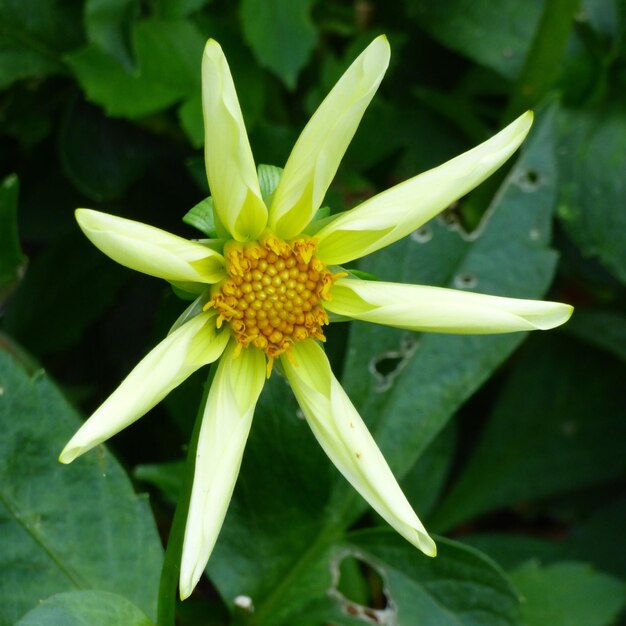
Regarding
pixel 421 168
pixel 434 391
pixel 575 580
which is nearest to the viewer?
pixel 434 391

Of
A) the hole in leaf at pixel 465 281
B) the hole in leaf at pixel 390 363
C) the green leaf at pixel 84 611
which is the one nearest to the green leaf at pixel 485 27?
the hole in leaf at pixel 465 281

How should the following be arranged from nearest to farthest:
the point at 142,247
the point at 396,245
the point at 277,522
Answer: the point at 142,247 → the point at 277,522 → the point at 396,245

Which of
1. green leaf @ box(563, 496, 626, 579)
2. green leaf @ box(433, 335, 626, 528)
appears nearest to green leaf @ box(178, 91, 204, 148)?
green leaf @ box(433, 335, 626, 528)

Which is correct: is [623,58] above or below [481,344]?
above

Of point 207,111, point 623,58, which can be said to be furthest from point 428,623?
point 623,58

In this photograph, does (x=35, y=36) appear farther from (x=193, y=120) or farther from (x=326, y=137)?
(x=326, y=137)

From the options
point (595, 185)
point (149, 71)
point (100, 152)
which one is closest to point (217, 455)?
point (149, 71)

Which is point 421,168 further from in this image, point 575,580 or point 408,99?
point 575,580
